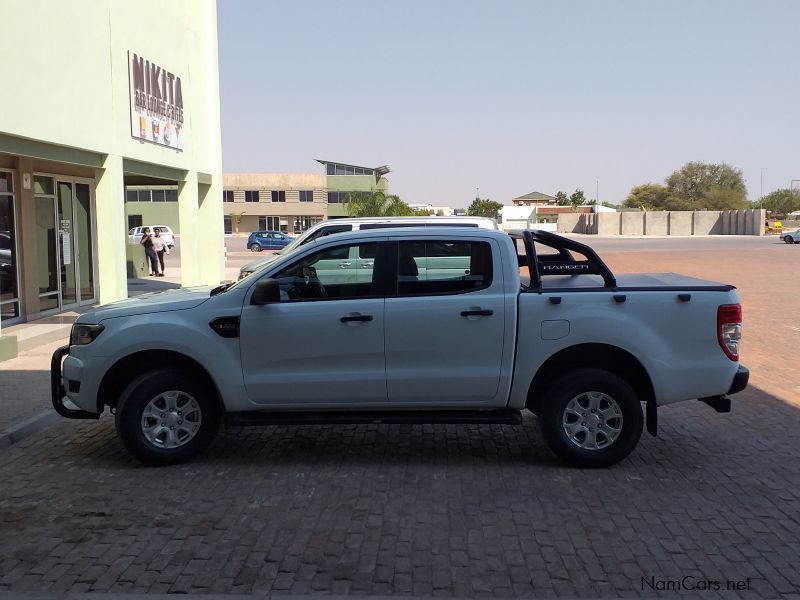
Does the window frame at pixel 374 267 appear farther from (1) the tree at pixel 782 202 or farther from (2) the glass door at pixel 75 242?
(1) the tree at pixel 782 202

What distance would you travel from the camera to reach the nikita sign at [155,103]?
656 inches

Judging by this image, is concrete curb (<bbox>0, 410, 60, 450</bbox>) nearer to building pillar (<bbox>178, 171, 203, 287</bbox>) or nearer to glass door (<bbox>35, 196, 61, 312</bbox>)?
glass door (<bbox>35, 196, 61, 312</bbox>)

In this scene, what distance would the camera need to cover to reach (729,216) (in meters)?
87.4

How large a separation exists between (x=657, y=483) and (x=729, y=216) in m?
88.1

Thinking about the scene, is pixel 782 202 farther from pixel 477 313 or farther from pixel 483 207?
pixel 477 313

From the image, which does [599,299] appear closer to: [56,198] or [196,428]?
[196,428]

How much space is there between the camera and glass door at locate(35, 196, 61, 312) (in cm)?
1585

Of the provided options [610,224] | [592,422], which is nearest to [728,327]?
[592,422]

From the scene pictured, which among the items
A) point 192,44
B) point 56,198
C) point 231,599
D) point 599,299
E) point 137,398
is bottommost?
point 231,599

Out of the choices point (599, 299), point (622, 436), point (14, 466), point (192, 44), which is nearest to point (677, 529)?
point (622, 436)

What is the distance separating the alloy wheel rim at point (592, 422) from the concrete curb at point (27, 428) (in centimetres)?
486

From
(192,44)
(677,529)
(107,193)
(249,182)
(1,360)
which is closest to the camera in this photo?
(677,529)

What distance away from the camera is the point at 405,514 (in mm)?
5578

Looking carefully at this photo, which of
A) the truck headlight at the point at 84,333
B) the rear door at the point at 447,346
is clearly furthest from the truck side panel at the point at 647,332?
the truck headlight at the point at 84,333
